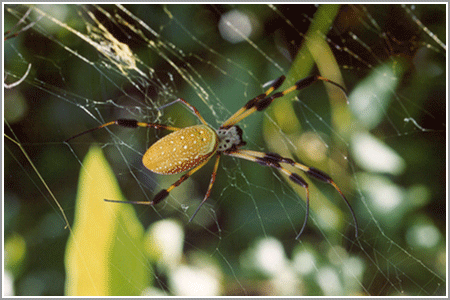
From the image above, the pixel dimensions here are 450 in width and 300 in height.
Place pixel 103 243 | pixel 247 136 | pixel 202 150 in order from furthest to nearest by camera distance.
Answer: pixel 247 136, pixel 202 150, pixel 103 243

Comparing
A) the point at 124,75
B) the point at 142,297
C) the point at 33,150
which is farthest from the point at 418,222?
the point at 33,150

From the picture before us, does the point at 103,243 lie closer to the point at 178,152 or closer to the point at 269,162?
the point at 178,152

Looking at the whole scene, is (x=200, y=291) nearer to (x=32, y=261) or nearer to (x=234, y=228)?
(x=234, y=228)

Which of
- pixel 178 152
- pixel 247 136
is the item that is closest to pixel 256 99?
pixel 247 136

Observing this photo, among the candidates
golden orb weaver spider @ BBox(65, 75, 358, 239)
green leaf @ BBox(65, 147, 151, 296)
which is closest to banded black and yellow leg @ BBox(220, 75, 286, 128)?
golden orb weaver spider @ BBox(65, 75, 358, 239)

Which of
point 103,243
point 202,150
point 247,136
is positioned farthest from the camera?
point 247,136

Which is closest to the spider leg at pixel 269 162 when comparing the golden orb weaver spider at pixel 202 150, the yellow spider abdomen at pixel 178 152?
the golden orb weaver spider at pixel 202 150

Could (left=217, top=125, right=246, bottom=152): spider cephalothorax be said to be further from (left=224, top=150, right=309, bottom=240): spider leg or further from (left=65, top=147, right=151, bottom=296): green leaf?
(left=65, top=147, right=151, bottom=296): green leaf
